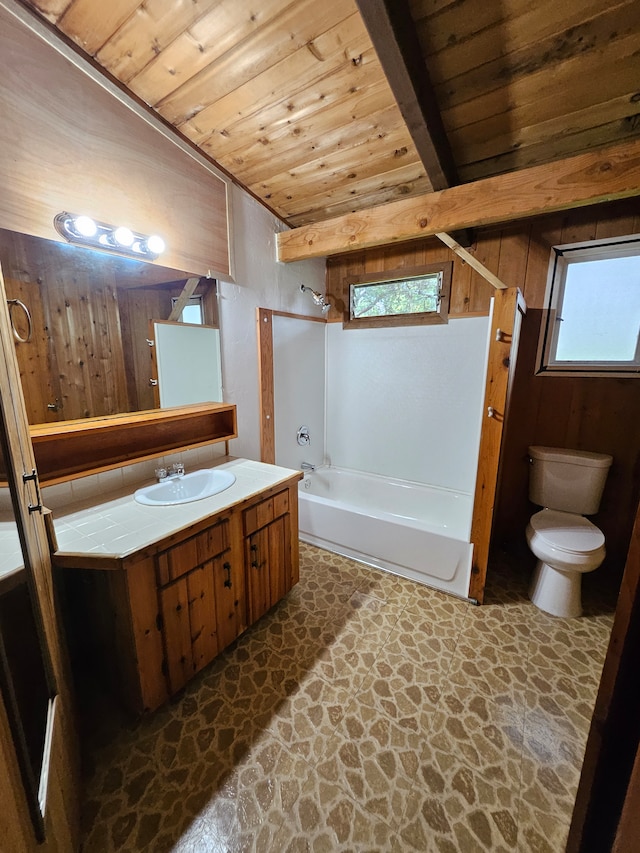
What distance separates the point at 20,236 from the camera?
1.26 m

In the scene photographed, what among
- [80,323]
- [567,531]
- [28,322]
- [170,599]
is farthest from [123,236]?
[567,531]

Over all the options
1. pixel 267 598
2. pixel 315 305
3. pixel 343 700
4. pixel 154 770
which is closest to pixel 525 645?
pixel 343 700

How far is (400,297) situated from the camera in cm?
288

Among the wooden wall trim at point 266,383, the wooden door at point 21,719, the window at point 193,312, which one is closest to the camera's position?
the wooden door at point 21,719

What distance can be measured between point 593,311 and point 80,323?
2.96 metres

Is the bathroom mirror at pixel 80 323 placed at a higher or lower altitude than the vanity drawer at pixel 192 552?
higher

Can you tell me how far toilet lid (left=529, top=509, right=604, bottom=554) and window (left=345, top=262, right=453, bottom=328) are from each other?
159cm

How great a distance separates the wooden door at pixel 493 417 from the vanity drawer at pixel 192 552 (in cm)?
142

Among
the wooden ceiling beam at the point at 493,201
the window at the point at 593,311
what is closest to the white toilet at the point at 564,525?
the window at the point at 593,311

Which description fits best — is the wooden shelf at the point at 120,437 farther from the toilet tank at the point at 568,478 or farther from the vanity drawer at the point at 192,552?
the toilet tank at the point at 568,478

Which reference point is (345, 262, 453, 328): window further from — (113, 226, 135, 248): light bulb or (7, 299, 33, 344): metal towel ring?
(7, 299, 33, 344): metal towel ring

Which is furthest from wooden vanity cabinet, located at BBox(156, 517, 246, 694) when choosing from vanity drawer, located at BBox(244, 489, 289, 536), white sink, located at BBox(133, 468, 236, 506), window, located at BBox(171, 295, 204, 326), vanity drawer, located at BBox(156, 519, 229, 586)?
window, located at BBox(171, 295, 204, 326)

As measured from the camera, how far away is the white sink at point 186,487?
5.24 ft

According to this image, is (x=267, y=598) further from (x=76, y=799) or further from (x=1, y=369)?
(x=1, y=369)
